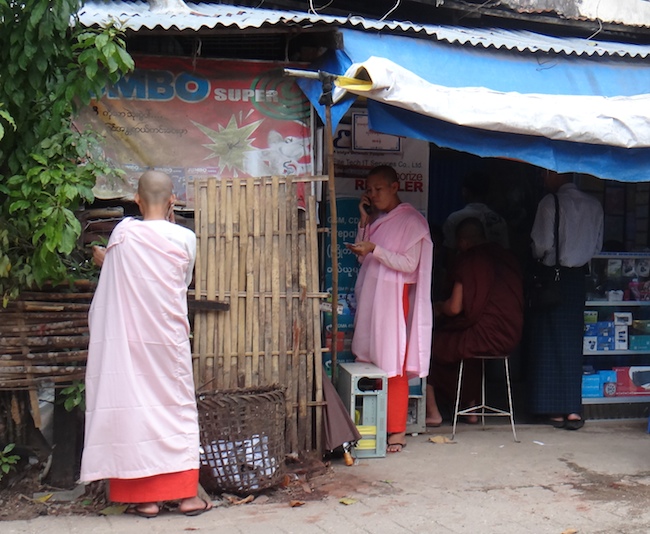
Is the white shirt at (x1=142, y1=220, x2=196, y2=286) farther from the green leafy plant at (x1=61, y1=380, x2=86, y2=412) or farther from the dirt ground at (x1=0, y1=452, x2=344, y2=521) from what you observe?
the dirt ground at (x1=0, y1=452, x2=344, y2=521)

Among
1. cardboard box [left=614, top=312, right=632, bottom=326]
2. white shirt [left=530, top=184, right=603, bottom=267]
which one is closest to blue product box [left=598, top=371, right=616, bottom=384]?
cardboard box [left=614, top=312, right=632, bottom=326]

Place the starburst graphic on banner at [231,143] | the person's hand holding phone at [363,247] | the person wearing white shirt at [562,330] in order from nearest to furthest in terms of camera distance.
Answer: the starburst graphic on banner at [231,143] < the person's hand holding phone at [363,247] < the person wearing white shirt at [562,330]

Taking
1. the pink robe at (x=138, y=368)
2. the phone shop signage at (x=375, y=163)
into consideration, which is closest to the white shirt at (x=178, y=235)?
the pink robe at (x=138, y=368)

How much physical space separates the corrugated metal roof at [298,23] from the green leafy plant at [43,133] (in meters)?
0.32

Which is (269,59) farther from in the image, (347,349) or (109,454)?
(109,454)

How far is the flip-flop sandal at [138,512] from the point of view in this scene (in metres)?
4.64

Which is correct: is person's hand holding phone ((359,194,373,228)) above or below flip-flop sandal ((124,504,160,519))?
above

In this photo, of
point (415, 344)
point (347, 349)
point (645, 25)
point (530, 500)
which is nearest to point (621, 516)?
point (530, 500)

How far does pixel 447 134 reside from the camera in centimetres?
549

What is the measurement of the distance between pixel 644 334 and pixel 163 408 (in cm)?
454

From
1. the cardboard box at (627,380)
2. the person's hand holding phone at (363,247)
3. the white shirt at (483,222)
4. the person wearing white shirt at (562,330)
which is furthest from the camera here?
the white shirt at (483,222)

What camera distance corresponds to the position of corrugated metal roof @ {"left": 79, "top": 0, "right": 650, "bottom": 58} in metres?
5.27

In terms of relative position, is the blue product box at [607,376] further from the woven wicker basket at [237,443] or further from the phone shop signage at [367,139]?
the woven wicker basket at [237,443]

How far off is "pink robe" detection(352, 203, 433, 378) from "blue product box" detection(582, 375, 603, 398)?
174cm
